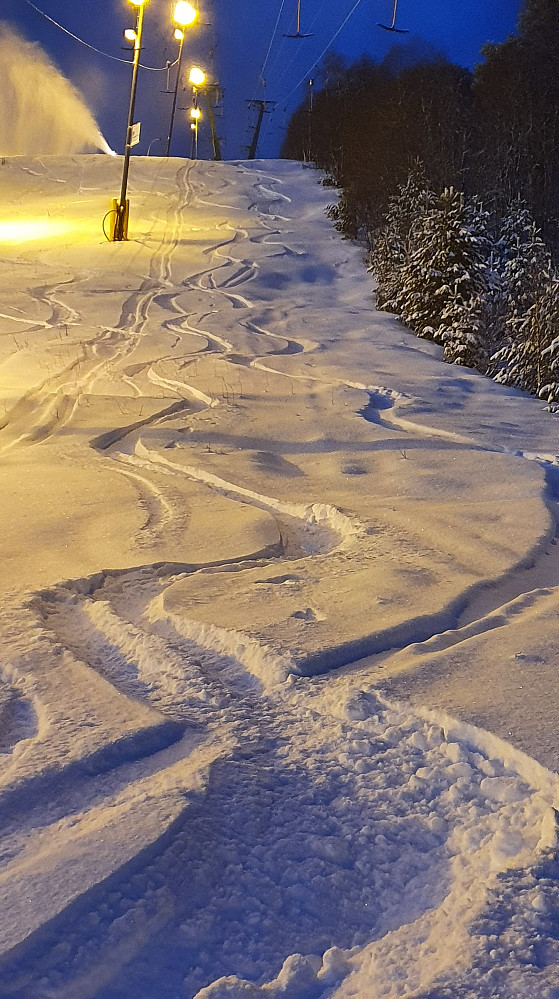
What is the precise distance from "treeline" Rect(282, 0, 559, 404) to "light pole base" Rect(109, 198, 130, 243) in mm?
4452

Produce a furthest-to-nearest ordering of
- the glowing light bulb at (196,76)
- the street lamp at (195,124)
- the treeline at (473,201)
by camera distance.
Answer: the street lamp at (195,124), the glowing light bulb at (196,76), the treeline at (473,201)

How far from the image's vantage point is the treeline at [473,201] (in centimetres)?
911

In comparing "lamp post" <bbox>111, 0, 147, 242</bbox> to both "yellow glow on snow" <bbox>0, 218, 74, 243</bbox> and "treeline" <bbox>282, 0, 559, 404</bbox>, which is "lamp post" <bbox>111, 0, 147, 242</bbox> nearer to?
"yellow glow on snow" <bbox>0, 218, 74, 243</bbox>

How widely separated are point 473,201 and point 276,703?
1035 cm

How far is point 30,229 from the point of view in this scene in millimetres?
17344

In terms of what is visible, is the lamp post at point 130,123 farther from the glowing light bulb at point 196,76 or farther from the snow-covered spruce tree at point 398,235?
the glowing light bulb at point 196,76

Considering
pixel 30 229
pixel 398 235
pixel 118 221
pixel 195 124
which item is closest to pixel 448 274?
pixel 398 235

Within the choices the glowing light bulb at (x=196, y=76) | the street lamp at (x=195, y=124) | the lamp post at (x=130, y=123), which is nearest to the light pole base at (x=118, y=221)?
the lamp post at (x=130, y=123)

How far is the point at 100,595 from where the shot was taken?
2988 mm

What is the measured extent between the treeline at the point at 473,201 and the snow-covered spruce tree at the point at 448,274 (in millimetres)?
17

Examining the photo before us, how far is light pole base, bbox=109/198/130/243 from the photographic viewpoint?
53.1 feet

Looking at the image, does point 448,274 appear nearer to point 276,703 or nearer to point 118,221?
point 118,221

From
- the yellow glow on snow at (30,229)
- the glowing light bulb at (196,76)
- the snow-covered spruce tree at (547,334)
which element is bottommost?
the snow-covered spruce tree at (547,334)

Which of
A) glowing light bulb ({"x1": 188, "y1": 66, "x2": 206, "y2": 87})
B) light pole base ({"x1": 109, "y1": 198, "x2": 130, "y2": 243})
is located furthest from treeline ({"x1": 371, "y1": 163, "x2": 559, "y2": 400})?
glowing light bulb ({"x1": 188, "y1": 66, "x2": 206, "y2": 87})
